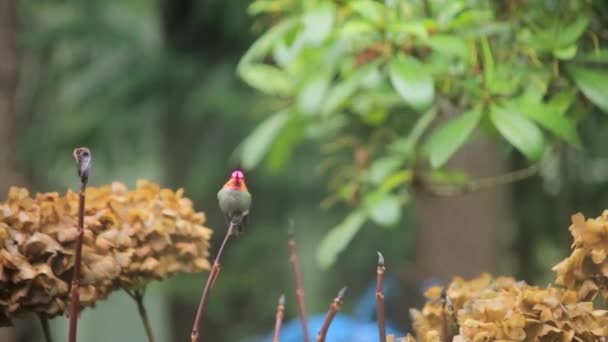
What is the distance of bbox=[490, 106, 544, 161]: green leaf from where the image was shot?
1.91 m

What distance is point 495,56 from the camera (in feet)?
7.50

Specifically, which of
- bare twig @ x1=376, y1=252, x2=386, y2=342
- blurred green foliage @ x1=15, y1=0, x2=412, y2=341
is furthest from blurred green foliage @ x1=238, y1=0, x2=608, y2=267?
blurred green foliage @ x1=15, y1=0, x2=412, y2=341

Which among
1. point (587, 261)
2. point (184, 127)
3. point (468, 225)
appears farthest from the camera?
point (184, 127)

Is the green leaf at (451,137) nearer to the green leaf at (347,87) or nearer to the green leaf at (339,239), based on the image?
the green leaf at (347,87)

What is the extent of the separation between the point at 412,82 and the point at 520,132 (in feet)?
0.75

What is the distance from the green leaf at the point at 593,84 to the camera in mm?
1950

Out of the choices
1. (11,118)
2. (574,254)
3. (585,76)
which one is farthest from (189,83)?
(574,254)

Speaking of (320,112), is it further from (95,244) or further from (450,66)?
(95,244)

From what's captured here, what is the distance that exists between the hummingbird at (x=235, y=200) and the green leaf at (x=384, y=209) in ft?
3.80

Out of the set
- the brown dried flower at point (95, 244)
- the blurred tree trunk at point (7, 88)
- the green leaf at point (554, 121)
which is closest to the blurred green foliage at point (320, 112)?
the green leaf at point (554, 121)

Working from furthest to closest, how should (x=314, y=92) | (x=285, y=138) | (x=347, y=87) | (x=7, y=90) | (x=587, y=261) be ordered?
1. (x=7, y=90)
2. (x=285, y=138)
3. (x=314, y=92)
4. (x=347, y=87)
5. (x=587, y=261)

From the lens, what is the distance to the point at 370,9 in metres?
2.02

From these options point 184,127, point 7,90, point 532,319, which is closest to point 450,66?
point 532,319

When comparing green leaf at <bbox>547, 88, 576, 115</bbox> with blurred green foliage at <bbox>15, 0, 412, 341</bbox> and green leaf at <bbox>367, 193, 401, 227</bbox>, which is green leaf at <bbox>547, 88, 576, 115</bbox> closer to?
green leaf at <bbox>367, 193, 401, 227</bbox>
